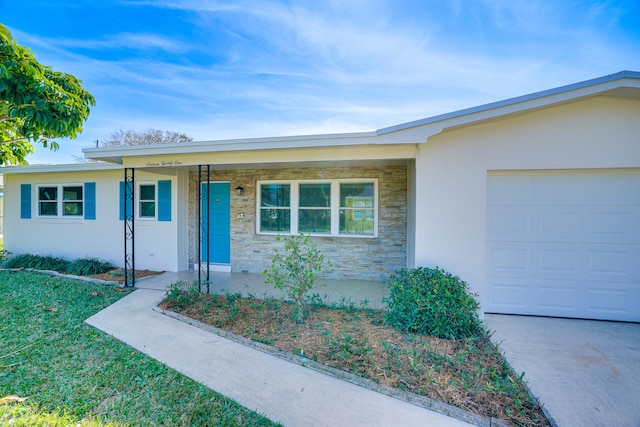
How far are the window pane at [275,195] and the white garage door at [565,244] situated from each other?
4.48m

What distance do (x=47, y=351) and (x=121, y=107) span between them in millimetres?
12537

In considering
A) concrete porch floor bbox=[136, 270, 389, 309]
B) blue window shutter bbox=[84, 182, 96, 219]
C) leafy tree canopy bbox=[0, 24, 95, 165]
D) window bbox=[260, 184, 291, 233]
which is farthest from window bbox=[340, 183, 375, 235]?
blue window shutter bbox=[84, 182, 96, 219]

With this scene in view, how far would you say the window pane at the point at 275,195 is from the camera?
732cm

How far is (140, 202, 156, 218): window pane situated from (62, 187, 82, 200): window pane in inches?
90.4

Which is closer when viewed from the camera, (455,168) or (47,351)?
(47,351)

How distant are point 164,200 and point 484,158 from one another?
7377 mm

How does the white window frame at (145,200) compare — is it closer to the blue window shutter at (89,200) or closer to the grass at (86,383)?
the blue window shutter at (89,200)

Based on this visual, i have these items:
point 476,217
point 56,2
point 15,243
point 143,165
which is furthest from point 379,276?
point 15,243

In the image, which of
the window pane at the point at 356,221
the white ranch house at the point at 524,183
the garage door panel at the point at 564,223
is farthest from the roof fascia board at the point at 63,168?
the garage door panel at the point at 564,223

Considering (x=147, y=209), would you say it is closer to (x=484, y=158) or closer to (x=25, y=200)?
(x=25, y=200)

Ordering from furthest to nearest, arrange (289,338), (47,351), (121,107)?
(121,107) < (289,338) < (47,351)

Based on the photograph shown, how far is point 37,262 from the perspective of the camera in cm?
789

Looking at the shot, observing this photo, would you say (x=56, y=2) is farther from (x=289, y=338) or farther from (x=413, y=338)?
(x=413, y=338)

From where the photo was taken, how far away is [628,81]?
12.4 feet
